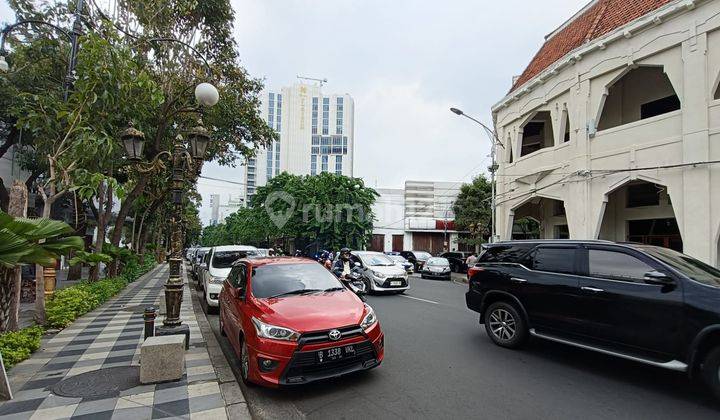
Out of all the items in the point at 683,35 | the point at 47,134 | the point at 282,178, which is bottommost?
the point at 47,134

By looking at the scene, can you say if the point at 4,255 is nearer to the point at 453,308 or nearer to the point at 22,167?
the point at 453,308

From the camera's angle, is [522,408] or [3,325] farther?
[3,325]

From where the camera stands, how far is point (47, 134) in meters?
7.59

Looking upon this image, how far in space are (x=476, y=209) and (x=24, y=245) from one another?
28140 millimetres

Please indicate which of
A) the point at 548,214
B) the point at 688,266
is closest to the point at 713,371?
the point at 688,266

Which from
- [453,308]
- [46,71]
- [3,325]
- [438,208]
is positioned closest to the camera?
[3,325]

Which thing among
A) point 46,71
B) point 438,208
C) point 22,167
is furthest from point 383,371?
point 438,208

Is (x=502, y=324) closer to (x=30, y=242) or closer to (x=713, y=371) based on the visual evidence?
(x=713, y=371)

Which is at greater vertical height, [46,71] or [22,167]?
[46,71]

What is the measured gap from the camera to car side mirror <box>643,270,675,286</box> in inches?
168

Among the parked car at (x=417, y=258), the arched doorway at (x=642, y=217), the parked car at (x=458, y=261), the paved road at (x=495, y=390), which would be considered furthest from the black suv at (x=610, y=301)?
the parked car at (x=417, y=258)

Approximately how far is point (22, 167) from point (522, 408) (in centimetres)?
1894

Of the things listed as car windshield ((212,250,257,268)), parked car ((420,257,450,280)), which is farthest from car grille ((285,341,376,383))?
parked car ((420,257,450,280))

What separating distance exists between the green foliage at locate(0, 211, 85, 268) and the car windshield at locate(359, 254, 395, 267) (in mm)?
9417
